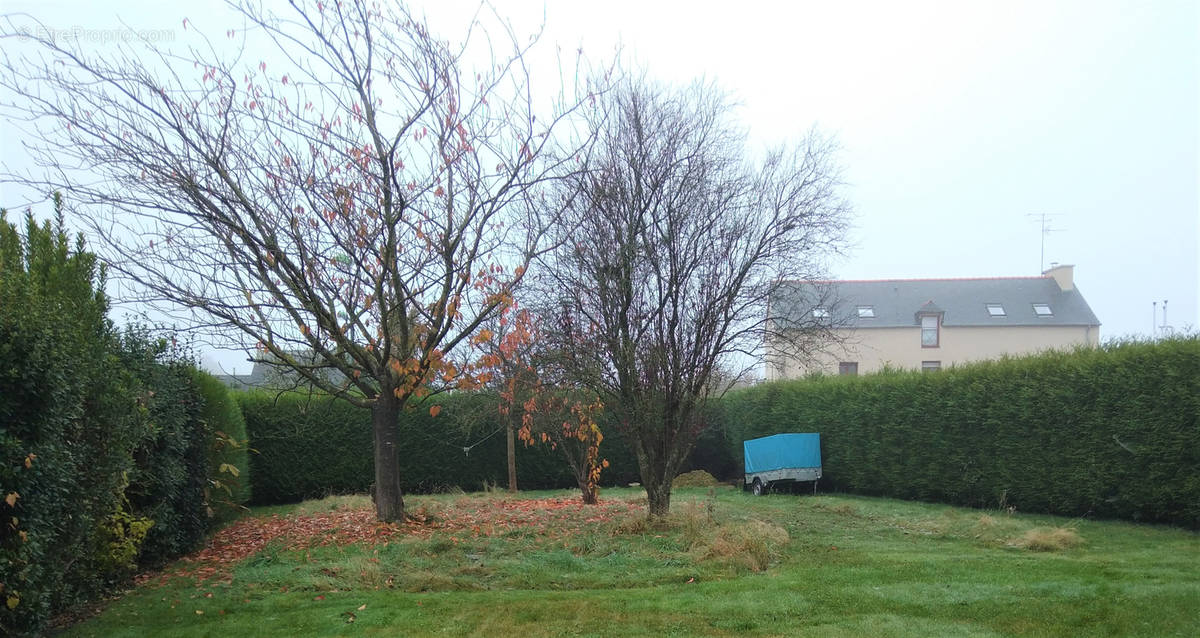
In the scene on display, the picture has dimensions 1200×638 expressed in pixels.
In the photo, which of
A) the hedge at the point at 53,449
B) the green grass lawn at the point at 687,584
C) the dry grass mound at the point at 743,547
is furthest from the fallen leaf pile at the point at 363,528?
the dry grass mound at the point at 743,547

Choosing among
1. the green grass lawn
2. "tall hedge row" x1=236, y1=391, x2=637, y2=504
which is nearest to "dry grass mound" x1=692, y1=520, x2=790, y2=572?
the green grass lawn

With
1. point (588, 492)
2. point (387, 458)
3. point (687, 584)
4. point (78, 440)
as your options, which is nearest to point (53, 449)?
point (78, 440)

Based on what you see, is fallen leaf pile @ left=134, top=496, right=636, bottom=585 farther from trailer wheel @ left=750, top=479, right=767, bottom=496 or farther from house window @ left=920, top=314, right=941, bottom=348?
house window @ left=920, top=314, right=941, bottom=348

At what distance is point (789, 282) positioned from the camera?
11094 millimetres

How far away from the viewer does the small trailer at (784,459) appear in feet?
60.4

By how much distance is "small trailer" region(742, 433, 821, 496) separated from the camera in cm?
1841

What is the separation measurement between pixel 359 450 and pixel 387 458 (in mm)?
8603

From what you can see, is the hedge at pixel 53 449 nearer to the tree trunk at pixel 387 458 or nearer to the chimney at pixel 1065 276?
the tree trunk at pixel 387 458

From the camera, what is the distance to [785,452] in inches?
727

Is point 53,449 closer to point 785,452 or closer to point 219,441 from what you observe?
point 219,441

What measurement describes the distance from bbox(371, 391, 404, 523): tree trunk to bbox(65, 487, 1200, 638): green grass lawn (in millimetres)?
449

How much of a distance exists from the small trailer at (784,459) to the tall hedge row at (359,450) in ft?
16.4

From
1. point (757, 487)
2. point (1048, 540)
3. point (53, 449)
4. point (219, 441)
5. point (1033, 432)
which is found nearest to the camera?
point (53, 449)

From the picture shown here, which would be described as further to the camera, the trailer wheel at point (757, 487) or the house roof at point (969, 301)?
the house roof at point (969, 301)
